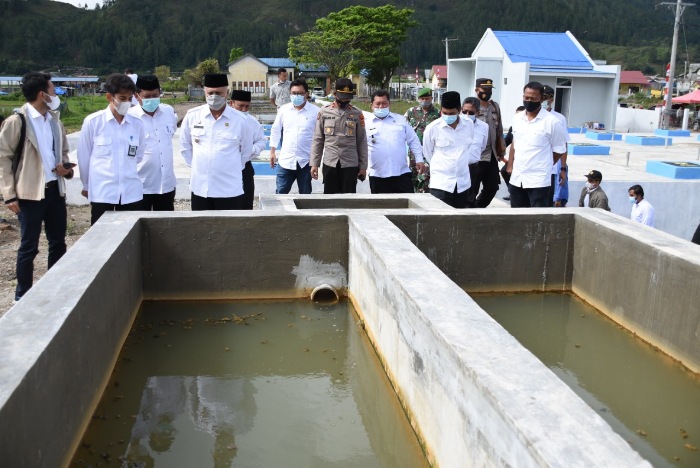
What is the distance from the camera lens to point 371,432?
3.46 meters

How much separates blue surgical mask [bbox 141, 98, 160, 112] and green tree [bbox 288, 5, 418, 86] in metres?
46.3

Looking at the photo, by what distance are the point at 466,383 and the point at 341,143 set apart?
422 cm

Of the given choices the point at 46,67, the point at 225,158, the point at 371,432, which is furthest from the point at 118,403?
the point at 46,67

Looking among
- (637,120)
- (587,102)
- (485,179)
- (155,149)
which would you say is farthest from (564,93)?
(155,149)

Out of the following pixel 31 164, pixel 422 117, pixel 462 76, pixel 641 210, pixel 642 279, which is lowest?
pixel 641 210

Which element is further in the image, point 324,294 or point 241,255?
point 324,294

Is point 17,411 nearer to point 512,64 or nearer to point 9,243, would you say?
point 9,243

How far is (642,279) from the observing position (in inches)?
180

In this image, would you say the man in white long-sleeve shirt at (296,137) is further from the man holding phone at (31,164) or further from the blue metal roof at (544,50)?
the blue metal roof at (544,50)

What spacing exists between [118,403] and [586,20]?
473 feet

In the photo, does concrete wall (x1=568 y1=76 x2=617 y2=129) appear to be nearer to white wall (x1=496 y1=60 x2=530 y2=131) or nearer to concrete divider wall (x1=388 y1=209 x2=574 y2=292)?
white wall (x1=496 y1=60 x2=530 y2=131)

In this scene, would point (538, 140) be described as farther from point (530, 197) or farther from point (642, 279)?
point (642, 279)

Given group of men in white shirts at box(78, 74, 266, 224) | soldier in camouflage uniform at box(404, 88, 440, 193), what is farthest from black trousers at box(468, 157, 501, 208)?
group of men in white shirts at box(78, 74, 266, 224)

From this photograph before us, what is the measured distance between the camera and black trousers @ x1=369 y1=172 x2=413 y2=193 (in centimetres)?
695
